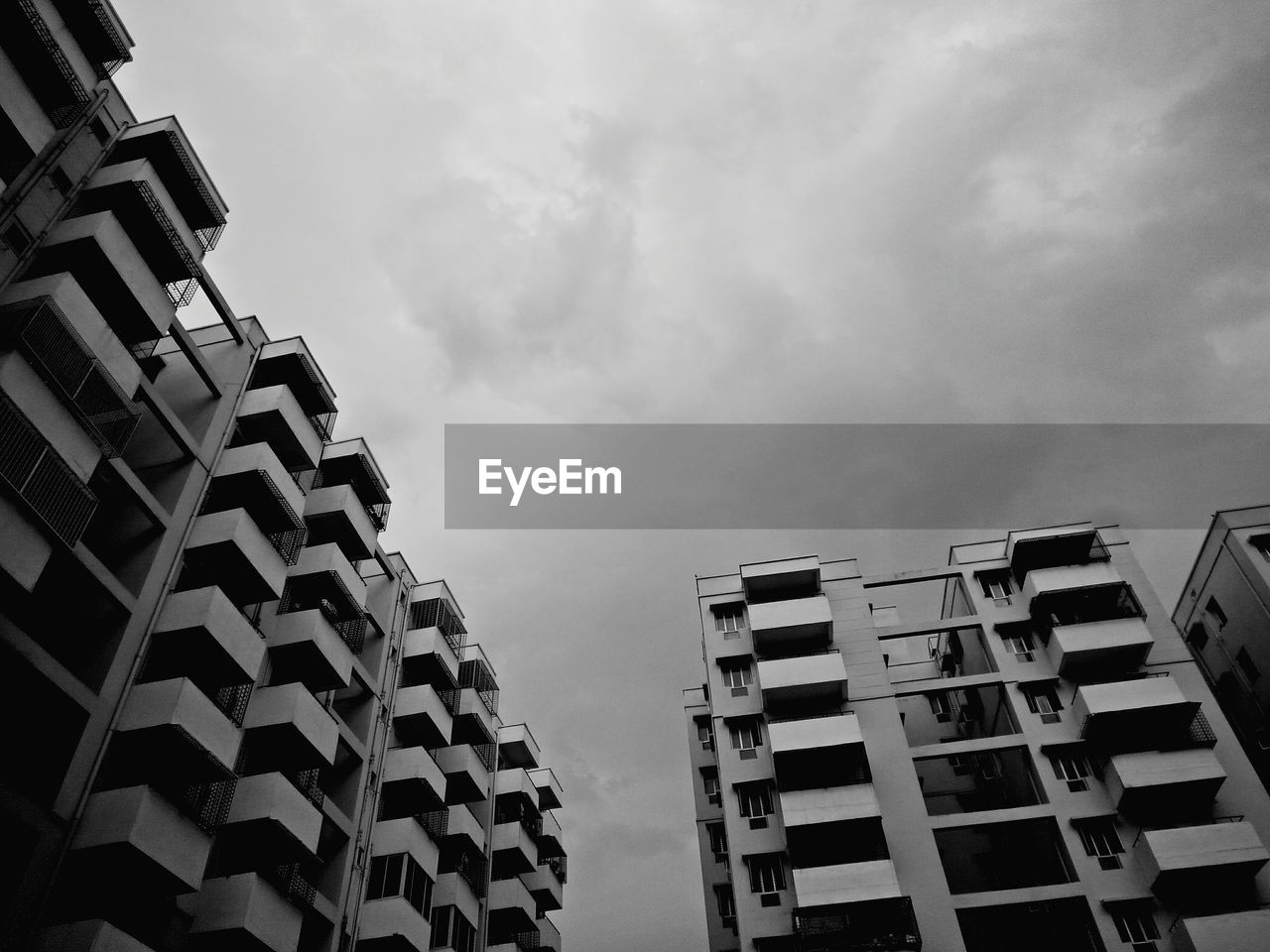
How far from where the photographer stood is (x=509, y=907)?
43.1m

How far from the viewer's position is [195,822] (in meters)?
22.8

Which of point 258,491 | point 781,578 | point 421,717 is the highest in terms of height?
point 781,578

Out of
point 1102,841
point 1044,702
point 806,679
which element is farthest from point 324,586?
point 1102,841

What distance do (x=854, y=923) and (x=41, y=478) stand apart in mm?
31875

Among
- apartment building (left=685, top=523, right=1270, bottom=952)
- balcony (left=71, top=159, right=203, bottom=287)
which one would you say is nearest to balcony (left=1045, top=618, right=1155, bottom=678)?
apartment building (left=685, top=523, right=1270, bottom=952)

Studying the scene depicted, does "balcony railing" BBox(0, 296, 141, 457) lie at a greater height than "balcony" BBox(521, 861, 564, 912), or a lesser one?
lesser

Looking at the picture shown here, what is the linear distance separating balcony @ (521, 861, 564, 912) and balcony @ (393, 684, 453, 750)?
46.2 feet

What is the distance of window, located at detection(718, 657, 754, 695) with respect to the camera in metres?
44.2

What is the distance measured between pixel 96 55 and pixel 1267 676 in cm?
5044

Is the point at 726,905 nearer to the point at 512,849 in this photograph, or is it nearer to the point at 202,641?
the point at 512,849

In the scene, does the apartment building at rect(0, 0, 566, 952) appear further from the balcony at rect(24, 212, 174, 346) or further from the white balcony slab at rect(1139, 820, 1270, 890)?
the white balcony slab at rect(1139, 820, 1270, 890)

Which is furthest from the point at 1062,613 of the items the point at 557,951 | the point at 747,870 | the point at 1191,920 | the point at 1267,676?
the point at 557,951

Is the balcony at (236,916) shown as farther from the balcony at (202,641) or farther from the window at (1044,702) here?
the window at (1044,702)

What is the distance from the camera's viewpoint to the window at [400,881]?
32.8m
